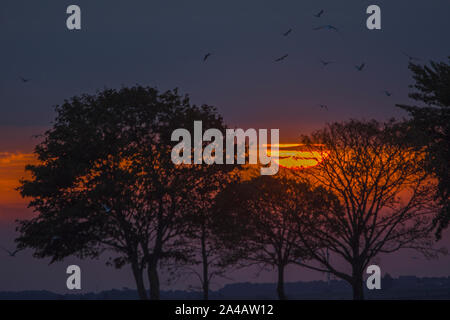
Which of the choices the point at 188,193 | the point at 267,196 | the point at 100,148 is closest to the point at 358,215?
the point at 267,196

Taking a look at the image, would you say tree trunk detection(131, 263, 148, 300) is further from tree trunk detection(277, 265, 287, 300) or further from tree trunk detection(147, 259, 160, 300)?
tree trunk detection(277, 265, 287, 300)

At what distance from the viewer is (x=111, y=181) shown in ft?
171

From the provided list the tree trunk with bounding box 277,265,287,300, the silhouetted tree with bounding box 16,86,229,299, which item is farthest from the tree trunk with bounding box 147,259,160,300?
the tree trunk with bounding box 277,265,287,300

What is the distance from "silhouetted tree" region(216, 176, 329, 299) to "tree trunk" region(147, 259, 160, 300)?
826cm

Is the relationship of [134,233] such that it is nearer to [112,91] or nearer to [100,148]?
[100,148]

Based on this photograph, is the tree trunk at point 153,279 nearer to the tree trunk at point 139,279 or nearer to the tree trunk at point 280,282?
the tree trunk at point 139,279

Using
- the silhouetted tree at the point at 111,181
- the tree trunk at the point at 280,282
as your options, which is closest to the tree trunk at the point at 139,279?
the silhouetted tree at the point at 111,181

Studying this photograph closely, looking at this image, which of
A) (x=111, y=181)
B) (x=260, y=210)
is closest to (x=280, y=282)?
(x=260, y=210)

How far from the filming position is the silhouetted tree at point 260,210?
61.2 m

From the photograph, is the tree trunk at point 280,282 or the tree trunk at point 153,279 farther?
the tree trunk at point 280,282

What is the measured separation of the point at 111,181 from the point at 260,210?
1748cm

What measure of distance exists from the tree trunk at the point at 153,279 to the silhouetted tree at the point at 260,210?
8256mm

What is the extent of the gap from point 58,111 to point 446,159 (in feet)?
104

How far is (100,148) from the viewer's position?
53.1 m
